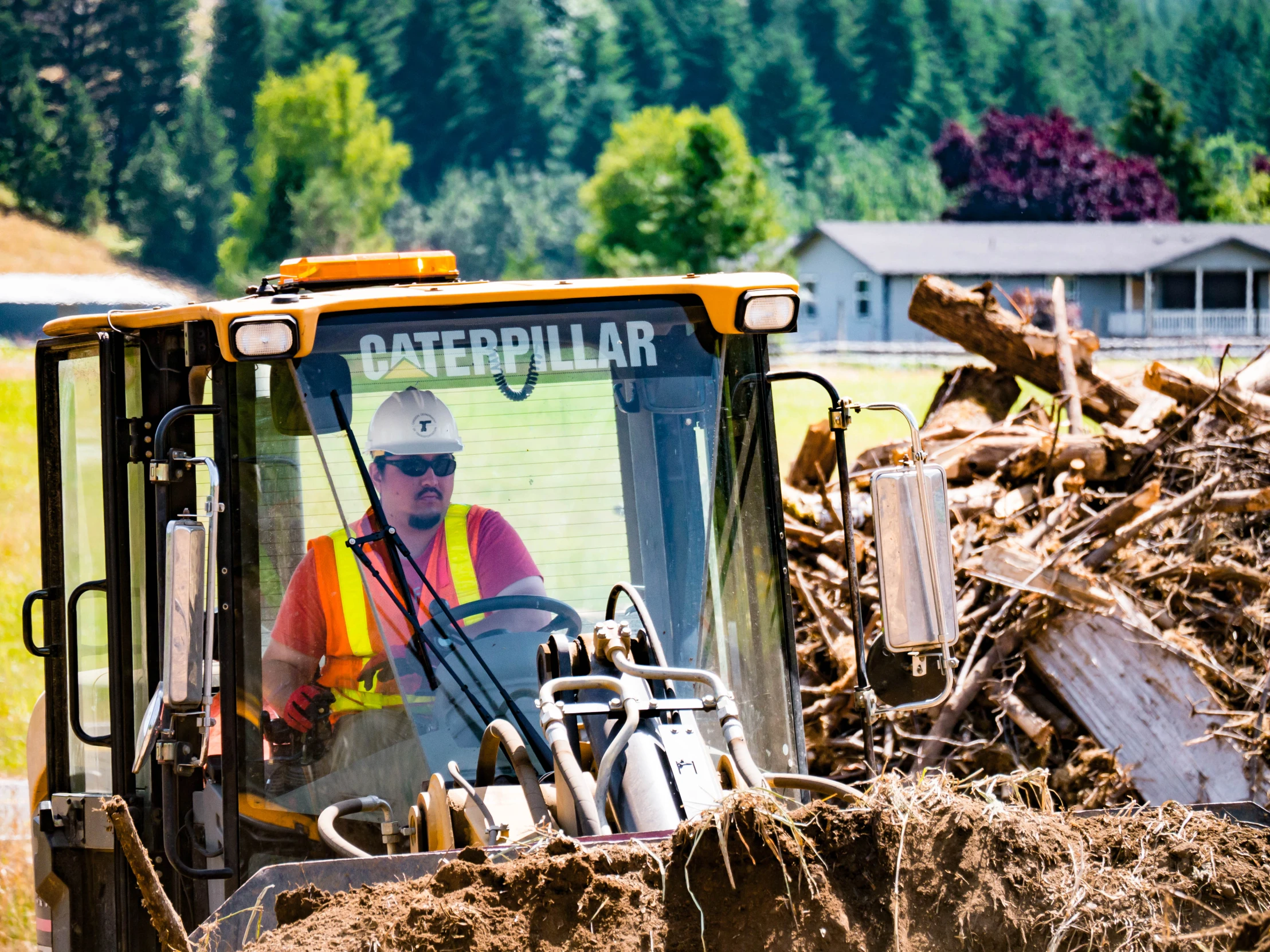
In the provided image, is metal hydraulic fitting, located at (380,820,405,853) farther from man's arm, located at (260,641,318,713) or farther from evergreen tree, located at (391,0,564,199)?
evergreen tree, located at (391,0,564,199)

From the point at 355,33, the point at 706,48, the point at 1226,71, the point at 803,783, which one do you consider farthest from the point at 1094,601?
the point at 1226,71

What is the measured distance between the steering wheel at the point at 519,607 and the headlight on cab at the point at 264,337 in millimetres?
758

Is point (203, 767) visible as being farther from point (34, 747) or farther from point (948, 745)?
point (948, 745)

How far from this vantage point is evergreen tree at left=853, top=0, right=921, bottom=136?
138750mm

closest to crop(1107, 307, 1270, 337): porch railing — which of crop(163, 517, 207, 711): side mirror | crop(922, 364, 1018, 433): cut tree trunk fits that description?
crop(922, 364, 1018, 433): cut tree trunk

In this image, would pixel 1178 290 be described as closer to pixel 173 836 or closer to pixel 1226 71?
pixel 173 836

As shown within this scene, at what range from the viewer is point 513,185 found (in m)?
96.7

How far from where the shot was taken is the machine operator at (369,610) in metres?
3.78

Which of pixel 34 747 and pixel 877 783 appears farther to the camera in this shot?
pixel 34 747

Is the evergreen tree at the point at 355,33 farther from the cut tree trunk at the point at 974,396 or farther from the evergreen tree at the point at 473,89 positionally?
the cut tree trunk at the point at 974,396

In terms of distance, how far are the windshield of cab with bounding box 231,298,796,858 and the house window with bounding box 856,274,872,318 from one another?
68.4 m

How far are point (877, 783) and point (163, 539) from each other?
1.98 meters

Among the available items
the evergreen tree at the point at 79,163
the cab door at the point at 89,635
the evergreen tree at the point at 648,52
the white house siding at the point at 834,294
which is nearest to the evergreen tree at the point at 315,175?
the evergreen tree at the point at 79,163

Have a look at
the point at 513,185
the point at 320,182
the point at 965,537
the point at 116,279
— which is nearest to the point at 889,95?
the point at 513,185
